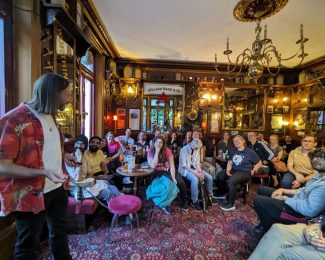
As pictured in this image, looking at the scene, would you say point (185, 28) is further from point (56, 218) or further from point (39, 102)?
point (56, 218)

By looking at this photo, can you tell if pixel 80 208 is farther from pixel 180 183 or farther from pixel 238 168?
pixel 238 168

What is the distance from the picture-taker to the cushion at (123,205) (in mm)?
2303

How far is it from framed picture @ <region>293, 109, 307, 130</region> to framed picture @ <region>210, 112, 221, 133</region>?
241cm

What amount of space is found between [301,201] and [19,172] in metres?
2.30

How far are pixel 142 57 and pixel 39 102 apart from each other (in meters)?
4.87

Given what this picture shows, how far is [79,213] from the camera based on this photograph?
7.80ft

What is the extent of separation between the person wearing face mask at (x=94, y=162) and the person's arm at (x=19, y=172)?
1811 mm

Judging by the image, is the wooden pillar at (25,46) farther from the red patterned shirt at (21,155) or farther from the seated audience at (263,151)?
the seated audience at (263,151)

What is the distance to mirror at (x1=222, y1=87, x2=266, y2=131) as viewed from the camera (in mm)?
6402

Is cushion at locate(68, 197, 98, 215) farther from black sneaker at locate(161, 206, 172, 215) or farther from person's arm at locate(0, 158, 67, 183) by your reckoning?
person's arm at locate(0, 158, 67, 183)

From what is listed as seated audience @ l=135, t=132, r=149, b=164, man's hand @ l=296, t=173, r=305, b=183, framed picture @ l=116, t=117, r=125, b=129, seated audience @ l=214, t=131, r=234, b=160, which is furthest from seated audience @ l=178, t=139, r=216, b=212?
framed picture @ l=116, t=117, r=125, b=129

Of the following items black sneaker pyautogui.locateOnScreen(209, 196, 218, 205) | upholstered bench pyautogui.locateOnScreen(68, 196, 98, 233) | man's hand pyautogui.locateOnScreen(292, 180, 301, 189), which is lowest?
black sneaker pyautogui.locateOnScreen(209, 196, 218, 205)

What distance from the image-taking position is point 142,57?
18.6 ft

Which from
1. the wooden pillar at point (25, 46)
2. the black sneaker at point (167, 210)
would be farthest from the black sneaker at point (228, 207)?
the wooden pillar at point (25, 46)
